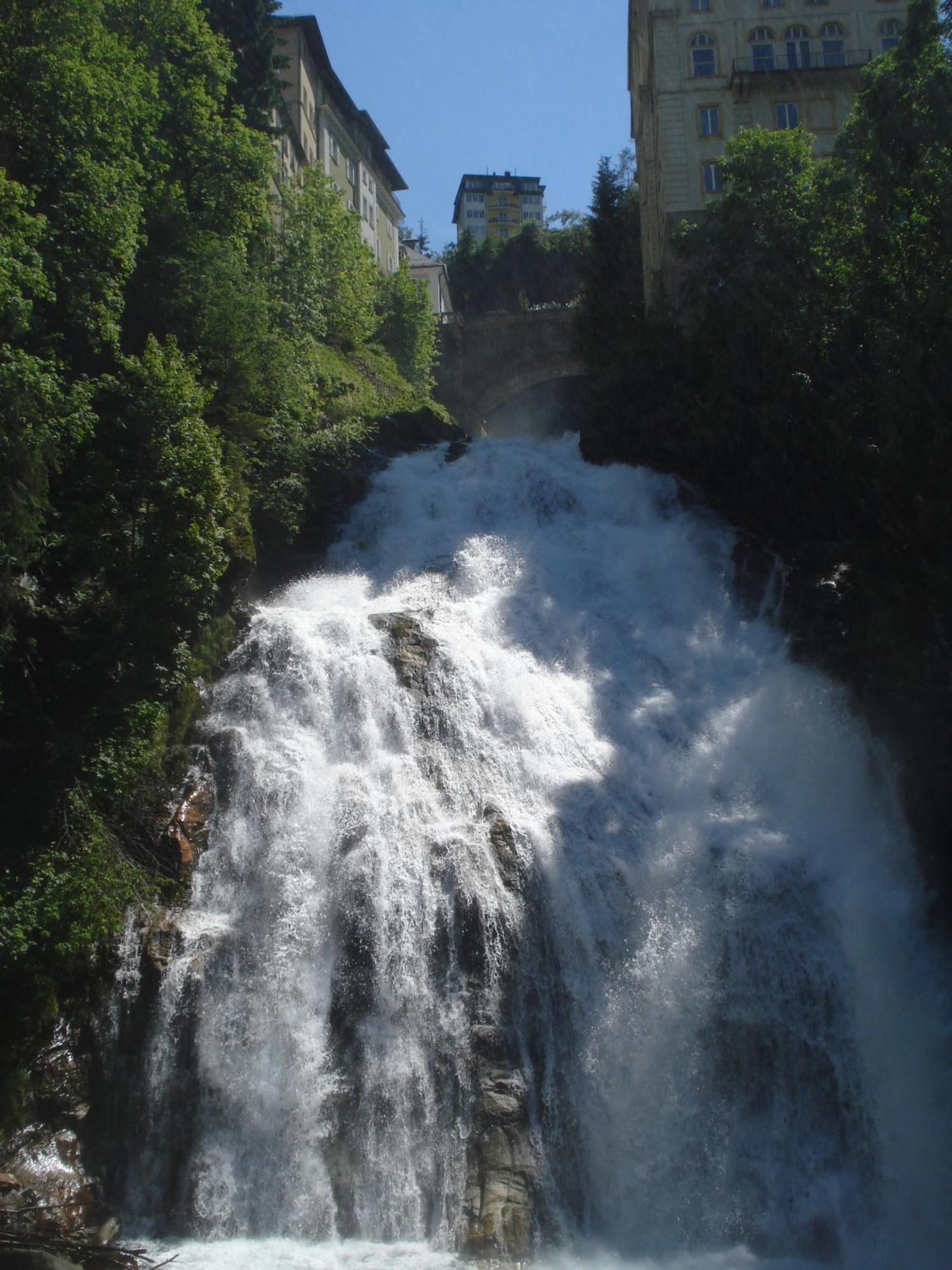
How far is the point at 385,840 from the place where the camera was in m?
17.5

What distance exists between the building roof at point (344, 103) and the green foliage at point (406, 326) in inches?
455

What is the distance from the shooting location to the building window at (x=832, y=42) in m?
40.7

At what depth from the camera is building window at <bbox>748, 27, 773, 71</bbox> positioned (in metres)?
40.9

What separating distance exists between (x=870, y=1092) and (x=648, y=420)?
64.9ft

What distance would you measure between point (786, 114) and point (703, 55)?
12.7 ft

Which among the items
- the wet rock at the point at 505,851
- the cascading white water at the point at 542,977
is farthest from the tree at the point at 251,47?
the wet rock at the point at 505,851

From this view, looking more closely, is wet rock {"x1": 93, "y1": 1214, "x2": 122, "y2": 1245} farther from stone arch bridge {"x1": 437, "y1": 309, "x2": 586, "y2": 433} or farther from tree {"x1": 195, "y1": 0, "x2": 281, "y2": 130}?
stone arch bridge {"x1": 437, "y1": 309, "x2": 586, "y2": 433}

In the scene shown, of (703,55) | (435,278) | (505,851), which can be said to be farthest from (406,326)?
(505,851)

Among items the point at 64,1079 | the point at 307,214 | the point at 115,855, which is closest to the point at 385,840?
the point at 115,855

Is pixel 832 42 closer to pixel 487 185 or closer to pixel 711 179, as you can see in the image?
pixel 711 179

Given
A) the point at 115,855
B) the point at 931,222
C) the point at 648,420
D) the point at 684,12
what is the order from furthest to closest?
the point at 684,12, the point at 648,420, the point at 931,222, the point at 115,855

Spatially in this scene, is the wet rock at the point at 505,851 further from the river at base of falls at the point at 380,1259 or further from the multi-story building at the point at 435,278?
the multi-story building at the point at 435,278

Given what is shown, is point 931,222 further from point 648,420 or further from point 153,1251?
point 153,1251

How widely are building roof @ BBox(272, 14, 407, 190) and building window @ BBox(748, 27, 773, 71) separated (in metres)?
18.6
